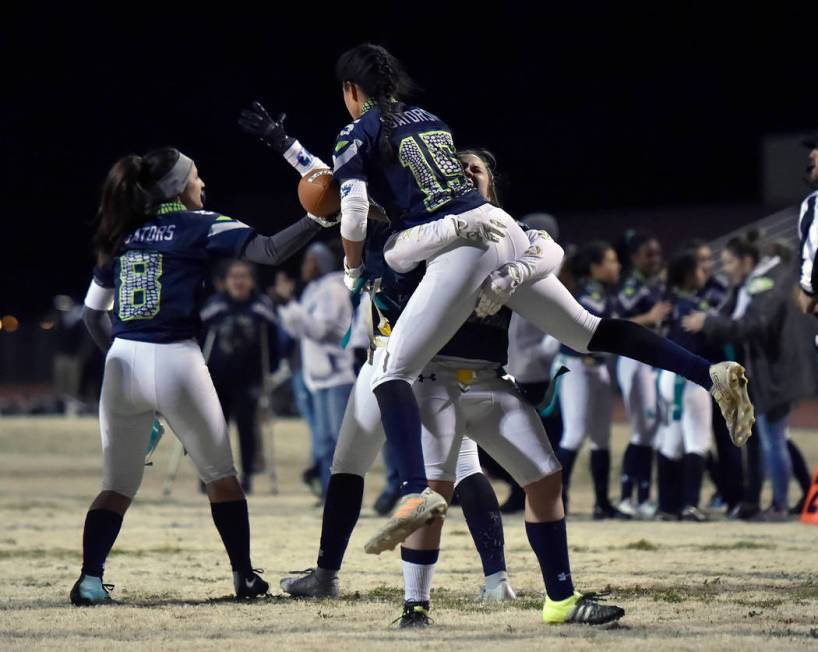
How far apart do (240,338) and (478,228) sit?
8.17 meters

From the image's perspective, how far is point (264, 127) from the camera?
5.60 meters

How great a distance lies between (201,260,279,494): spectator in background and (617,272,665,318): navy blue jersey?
396 centimetres

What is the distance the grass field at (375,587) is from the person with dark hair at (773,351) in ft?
2.16

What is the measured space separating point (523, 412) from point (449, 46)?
25.4 m

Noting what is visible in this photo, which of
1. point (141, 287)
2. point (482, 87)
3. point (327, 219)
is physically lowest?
point (141, 287)

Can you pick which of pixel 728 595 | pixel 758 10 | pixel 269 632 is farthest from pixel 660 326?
pixel 758 10

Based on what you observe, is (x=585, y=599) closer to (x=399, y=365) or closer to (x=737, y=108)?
(x=399, y=365)

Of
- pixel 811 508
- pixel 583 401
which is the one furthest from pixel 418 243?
pixel 583 401

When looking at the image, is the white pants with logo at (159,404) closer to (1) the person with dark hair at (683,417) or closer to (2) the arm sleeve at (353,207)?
(2) the arm sleeve at (353,207)

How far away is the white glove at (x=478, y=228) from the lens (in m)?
5.14

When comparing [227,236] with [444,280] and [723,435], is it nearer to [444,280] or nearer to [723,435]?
[444,280]

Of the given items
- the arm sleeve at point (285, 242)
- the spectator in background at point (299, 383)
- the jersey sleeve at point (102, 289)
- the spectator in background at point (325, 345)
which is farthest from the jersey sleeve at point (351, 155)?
the spectator in background at point (299, 383)

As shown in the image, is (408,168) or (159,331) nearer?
(408,168)

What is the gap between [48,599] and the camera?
626 centimetres
